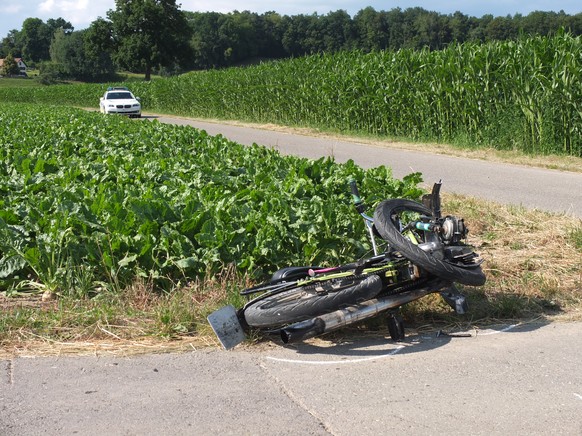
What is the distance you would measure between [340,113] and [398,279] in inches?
872

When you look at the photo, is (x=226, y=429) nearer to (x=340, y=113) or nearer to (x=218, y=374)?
(x=218, y=374)

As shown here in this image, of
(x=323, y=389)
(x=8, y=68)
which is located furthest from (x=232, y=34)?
(x=323, y=389)

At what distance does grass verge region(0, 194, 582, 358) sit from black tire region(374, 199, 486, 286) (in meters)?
0.41

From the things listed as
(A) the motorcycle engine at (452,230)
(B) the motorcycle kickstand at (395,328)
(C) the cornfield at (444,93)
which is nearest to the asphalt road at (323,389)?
(B) the motorcycle kickstand at (395,328)

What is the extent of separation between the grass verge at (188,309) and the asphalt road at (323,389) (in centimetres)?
24

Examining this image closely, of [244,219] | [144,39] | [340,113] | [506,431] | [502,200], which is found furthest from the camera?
[144,39]

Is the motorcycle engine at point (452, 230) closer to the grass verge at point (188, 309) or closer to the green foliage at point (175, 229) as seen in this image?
the grass verge at point (188, 309)

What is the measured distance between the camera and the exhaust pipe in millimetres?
4746

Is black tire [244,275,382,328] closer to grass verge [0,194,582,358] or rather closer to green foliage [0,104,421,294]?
grass verge [0,194,582,358]

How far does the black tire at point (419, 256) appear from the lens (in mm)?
5039

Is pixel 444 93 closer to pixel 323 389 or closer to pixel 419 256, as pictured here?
pixel 419 256

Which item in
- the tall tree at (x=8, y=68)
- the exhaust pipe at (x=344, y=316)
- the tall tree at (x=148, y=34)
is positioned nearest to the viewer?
the exhaust pipe at (x=344, y=316)

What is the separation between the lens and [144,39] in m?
81.0

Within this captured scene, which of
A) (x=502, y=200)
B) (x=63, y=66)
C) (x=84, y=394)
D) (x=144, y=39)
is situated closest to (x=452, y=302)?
(x=84, y=394)
